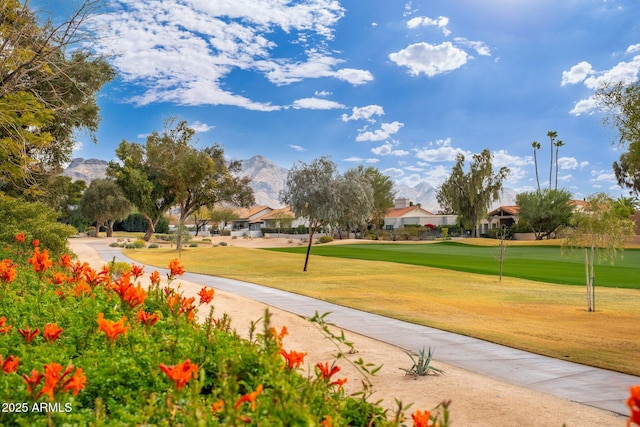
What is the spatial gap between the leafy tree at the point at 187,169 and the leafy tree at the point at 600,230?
47753 millimetres

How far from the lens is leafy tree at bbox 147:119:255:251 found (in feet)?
193

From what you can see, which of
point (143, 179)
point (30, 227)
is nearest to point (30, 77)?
point (30, 227)

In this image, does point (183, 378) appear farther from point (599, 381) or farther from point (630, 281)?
point (630, 281)

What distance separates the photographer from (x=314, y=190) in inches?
→ 964

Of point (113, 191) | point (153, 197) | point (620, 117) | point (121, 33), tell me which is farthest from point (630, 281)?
point (113, 191)

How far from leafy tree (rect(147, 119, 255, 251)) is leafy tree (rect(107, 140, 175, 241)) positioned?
25cm

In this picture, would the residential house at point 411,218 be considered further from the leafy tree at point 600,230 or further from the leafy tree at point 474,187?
the leafy tree at point 600,230

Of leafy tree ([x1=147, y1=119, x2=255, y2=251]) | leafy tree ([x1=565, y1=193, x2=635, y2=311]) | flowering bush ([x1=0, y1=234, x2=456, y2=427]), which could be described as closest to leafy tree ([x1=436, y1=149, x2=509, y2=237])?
leafy tree ([x1=147, y1=119, x2=255, y2=251])

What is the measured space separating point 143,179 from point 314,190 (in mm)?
40626

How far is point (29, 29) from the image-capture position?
12.4 m

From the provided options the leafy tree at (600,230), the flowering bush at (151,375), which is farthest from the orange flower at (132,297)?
the leafy tree at (600,230)

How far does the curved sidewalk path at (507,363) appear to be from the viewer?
629 cm

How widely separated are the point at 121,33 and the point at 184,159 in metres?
47.9

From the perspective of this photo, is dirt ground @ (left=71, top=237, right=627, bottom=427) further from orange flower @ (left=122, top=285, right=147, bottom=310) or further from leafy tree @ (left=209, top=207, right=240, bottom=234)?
leafy tree @ (left=209, top=207, right=240, bottom=234)
